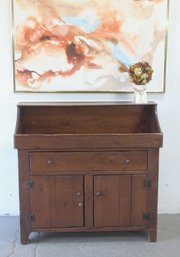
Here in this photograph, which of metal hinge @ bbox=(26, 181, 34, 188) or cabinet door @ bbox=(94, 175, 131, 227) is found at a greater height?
metal hinge @ bbox=(26, 181, 34, 188)

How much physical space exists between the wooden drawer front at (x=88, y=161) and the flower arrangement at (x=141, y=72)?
597mm

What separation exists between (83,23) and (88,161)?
46.2 inches

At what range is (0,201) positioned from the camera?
306 centimetres

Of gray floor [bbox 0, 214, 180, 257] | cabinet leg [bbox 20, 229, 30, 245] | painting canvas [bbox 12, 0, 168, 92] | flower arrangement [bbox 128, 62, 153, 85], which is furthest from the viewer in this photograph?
painting canvas [bbox 12, 0, 168, 92]

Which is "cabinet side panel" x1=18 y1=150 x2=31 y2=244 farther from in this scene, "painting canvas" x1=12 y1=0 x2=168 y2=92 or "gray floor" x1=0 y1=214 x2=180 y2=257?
"painting canvas" x1=12 y1=0 x2=168 y2=92

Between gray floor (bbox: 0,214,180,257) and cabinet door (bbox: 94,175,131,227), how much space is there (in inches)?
6.3

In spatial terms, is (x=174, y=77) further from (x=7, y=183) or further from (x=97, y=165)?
(x=7, y=183)

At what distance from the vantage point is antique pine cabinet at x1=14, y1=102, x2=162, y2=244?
7.99 feet

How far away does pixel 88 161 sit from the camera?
97.4 inches

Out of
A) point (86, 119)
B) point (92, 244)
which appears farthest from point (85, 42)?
point (92, 244)

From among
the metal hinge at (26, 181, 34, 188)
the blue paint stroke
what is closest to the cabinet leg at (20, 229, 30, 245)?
the metal hinge at (26, 181, 34, 188)

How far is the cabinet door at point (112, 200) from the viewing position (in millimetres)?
2512

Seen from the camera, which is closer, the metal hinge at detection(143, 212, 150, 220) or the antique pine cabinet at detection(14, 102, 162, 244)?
the antique pine cabinet at detection(14, 102, 162, 244)

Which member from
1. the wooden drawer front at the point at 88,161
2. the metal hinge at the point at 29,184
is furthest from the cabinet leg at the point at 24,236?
the wooden drawer front at the point at 88,161
